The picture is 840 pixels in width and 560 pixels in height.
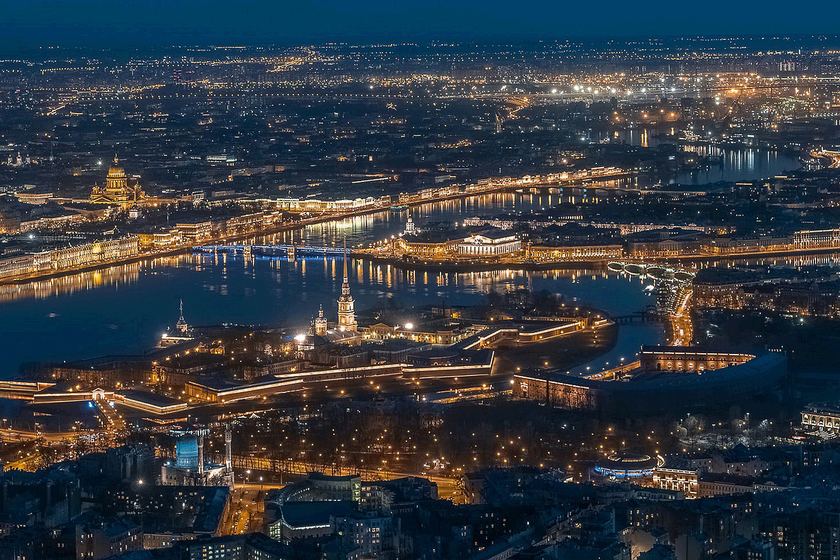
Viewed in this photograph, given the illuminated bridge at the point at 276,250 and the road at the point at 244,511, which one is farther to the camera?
the illuminated bridge at the point at 276,250

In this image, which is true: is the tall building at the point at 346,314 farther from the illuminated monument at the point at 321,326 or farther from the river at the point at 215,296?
the river at the point at 215,296

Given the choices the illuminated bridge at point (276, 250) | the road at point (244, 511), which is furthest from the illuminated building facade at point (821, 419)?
the illuminated bridge at point (276, 250)

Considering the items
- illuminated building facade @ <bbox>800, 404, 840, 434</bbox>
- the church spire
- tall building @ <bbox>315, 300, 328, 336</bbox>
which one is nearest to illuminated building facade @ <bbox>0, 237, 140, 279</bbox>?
the church spire

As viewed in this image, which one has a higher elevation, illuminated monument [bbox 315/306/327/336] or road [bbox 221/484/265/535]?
road [bbox 221/484/265/535]

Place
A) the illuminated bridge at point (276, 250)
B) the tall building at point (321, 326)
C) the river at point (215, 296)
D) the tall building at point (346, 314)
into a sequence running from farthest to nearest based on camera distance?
the illuminated bridge at point (276, 250) → the river at point (215, 296) → the tall building at point (346, 314) → the tall building at point (321, 326)

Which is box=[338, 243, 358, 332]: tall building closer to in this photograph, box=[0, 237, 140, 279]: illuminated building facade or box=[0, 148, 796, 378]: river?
box=[0, 148, 796, 378]: river

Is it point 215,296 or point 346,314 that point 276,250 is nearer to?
point 215,296

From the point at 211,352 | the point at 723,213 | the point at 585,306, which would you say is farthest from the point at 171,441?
the point at 723,213
